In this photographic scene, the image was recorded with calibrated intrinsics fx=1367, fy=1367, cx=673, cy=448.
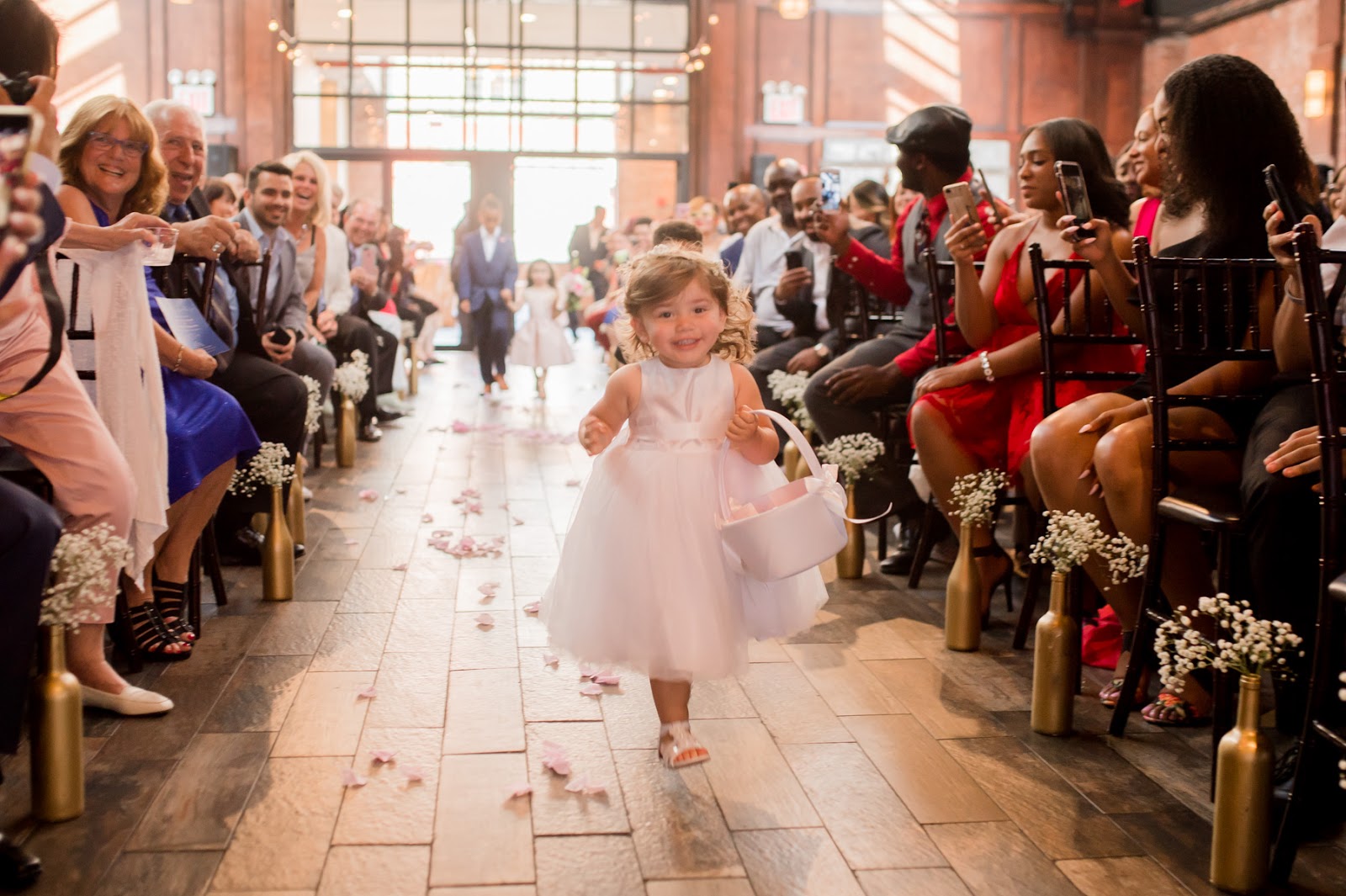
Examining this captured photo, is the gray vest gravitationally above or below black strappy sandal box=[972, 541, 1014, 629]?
above

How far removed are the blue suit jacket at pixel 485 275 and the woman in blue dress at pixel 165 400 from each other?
7733 mm

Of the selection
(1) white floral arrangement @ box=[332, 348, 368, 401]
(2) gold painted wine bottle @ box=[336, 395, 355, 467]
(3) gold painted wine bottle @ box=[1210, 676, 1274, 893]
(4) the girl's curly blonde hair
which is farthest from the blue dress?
(2) gold painted wine bottle @ box=[336, 395, 355, 467]

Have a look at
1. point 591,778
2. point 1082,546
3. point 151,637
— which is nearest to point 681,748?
point 591,778

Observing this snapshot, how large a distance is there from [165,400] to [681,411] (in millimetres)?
1701

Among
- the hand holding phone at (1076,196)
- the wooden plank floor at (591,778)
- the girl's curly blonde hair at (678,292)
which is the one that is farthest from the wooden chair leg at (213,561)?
the hand holding phone at (1076,196)

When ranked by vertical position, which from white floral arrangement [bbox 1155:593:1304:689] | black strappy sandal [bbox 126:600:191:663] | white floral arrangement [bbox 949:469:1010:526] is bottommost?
black strappy sandal [bbox 126:600:191:663]

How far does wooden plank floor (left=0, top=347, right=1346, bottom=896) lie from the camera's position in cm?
240

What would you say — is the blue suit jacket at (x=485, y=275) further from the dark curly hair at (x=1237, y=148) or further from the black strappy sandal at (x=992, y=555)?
the dark curly hair at (x=1237, y=148)

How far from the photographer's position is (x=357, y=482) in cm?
682

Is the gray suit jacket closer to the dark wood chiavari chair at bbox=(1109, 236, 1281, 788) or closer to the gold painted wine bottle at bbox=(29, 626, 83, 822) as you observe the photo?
the gold painted wine bottle at bbox=(29, 626, 83, 822)

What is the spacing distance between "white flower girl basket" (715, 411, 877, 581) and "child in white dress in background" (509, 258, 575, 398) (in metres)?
8.72

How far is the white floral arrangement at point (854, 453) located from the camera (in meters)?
4.83

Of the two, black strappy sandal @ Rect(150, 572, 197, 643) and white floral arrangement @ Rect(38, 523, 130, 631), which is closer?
white floral arrangement @ Rect(38, 523, 130, 631)

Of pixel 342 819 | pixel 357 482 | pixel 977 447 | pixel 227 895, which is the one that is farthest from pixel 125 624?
pixel 357 482
